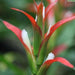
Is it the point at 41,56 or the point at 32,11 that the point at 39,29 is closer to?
the point at 41,56

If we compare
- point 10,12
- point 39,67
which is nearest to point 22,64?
point 10,12

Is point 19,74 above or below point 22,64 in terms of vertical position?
above

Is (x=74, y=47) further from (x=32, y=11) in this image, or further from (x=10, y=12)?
(x=10, y=12)

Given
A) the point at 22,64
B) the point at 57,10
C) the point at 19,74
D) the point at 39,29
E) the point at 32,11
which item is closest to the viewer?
the point at 39,29

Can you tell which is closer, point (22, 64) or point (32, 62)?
point (32, 62)

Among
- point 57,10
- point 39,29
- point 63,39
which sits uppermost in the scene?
point 39,29

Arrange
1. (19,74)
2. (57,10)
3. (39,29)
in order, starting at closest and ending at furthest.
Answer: (39,29) < (19,74) < (57,10)

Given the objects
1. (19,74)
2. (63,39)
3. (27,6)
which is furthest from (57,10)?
(27,6)
